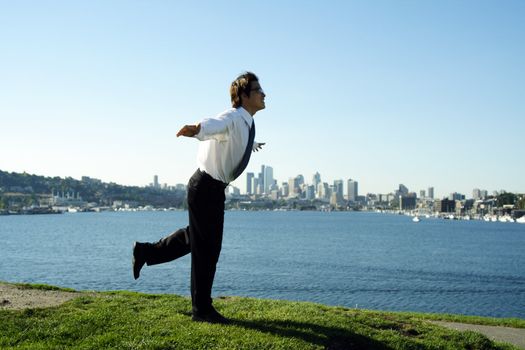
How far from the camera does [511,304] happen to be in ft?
108

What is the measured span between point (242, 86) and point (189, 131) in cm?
129

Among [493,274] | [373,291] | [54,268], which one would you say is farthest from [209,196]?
[493,274]

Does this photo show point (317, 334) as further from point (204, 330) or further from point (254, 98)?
point (254, 98)

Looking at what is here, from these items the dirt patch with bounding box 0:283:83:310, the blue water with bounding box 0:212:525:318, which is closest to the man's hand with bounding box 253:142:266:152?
the dirt patch with bounding box 0:283:83:310

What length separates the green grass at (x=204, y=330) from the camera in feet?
19.7

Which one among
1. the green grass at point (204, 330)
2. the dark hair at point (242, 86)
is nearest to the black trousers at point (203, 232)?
the green grass at point (204, 330)

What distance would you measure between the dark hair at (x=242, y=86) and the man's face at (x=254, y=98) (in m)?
0.04

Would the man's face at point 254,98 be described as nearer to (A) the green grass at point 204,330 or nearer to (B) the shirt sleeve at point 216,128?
(B) the shirt sleeve at point 216,128

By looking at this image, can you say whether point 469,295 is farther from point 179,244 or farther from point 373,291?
point 179,244

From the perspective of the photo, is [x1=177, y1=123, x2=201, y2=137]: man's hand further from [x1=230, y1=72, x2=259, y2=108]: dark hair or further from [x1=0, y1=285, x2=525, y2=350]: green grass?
[x1=0, y1=285, x2=525, y2=350]: green grass

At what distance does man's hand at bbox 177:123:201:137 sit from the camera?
559cm

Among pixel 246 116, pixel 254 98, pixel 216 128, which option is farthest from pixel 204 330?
pixel 254 98

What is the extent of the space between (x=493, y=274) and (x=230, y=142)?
4752cm

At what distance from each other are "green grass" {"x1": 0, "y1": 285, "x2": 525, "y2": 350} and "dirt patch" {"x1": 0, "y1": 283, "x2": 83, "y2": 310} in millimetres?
685
